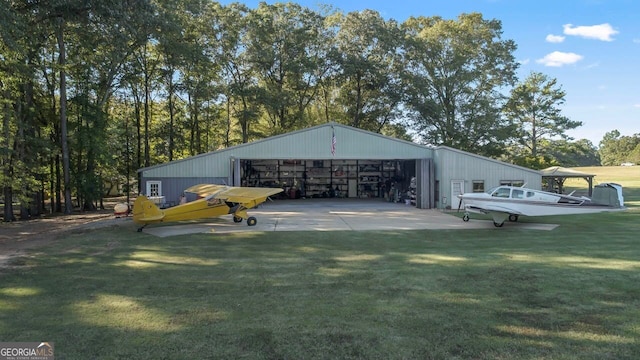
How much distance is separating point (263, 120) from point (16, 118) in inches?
980

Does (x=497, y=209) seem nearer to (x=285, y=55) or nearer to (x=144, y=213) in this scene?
(x=144, y=213)

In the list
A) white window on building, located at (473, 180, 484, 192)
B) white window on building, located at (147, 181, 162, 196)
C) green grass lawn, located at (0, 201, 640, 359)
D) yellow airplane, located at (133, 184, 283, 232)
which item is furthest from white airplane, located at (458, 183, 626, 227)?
white window on building, located at (147, 181, 162, 196)

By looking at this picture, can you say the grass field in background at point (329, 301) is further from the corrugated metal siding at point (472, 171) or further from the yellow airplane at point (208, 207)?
the corrugated metal siding at point (472, 171)

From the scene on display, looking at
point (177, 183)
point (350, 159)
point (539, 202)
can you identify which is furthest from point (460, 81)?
point (177, 183)

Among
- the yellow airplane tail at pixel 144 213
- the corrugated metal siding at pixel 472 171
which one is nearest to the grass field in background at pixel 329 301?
the yellow airplane tail at pixel 144 213

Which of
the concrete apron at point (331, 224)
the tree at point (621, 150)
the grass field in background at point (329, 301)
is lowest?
the grass field in background at point (329, 301)

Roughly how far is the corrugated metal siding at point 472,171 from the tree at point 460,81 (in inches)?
531

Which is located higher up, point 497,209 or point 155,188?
point 155,188

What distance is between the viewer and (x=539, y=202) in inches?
579

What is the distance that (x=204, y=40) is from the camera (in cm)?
3356

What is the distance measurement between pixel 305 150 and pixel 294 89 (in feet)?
53.2

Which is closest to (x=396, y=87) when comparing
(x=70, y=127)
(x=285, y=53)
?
(x=285, y=53)

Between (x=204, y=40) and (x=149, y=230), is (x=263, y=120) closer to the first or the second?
(x=204, y=40)

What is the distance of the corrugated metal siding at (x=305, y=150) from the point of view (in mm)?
22781
